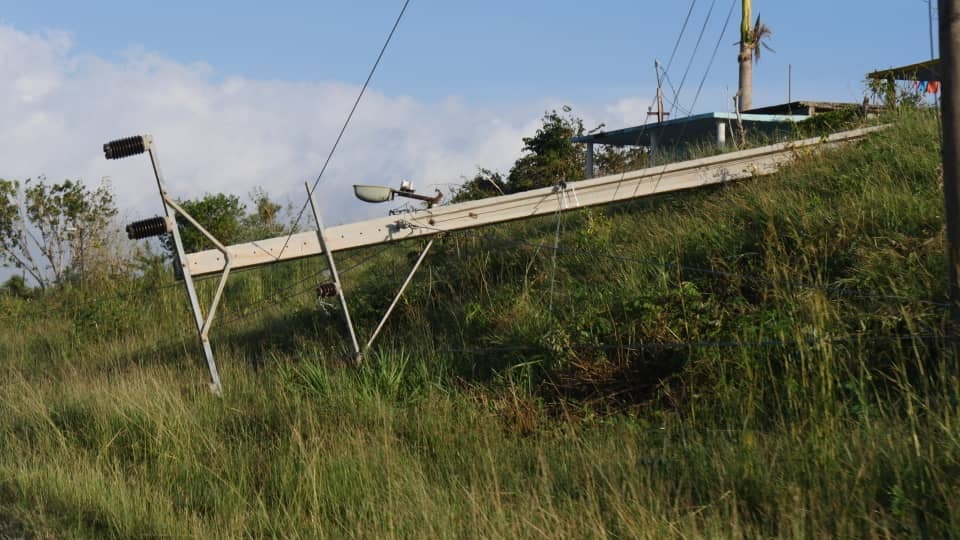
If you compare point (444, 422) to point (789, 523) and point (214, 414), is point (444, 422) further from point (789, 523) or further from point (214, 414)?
point (789, 523)

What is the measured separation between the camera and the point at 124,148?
30.2 feet

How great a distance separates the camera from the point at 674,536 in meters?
4.34

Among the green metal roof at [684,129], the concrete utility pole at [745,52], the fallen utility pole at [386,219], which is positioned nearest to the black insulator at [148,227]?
the fallen utility pole at [386,219]

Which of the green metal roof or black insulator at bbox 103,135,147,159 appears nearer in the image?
black insulator at bbox 103,135,147,159

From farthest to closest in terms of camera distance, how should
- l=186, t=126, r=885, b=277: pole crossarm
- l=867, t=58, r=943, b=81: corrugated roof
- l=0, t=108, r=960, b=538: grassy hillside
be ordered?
1. l=867, t=58, r=943, b=81: corrugated roof
2. l=186, t=126, r=885, b=277: pole crossarm
3. l=0, t=108, r=960, b=538: grassy hillside

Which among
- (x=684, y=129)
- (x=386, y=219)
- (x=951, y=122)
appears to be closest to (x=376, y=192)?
(x=386, y=219)

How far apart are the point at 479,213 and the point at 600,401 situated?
2.98 m

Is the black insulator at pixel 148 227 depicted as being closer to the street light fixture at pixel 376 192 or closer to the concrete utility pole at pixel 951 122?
the street light fixture at pixel 376 192

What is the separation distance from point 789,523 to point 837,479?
484mm

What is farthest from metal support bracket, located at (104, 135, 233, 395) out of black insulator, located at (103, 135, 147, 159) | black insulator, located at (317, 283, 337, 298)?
black insulator, located at (317, 283, 337, 298)

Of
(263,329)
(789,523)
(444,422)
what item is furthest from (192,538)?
(263,329)

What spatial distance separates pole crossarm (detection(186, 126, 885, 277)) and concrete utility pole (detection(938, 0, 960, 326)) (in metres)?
4.49

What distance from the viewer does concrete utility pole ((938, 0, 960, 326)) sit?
5.48m

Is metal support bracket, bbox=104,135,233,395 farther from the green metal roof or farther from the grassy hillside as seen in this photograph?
the green metal roof
